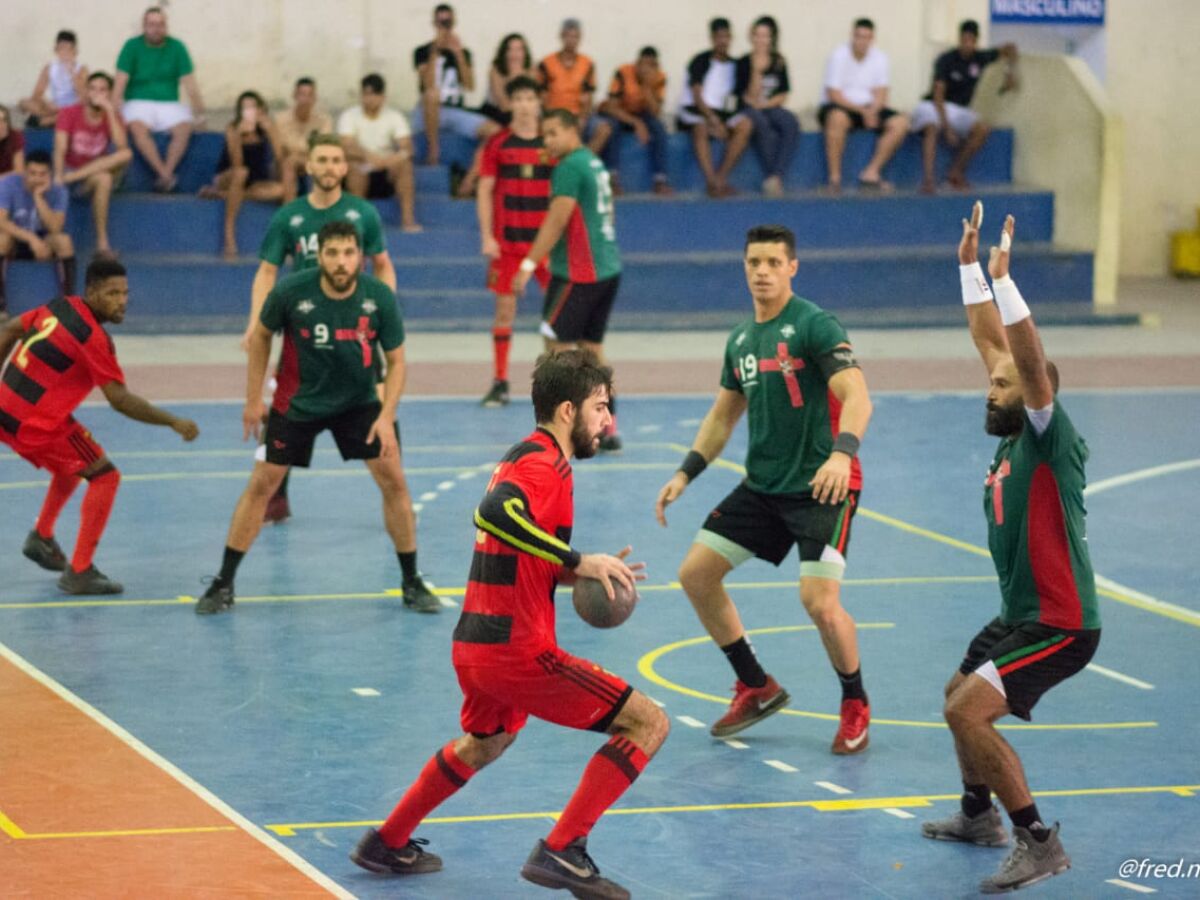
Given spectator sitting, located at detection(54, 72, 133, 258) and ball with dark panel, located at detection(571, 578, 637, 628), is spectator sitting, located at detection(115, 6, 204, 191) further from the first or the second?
ball with dark panel, located at detection(571, 578, 637, 628)

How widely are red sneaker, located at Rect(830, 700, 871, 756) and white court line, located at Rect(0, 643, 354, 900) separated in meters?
2.48

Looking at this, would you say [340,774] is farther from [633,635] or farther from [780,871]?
[633,635]

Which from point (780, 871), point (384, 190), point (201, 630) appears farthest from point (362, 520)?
point (384, 190)

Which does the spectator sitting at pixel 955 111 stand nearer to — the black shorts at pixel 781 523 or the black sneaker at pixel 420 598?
the black sneaker at pixel 420 598

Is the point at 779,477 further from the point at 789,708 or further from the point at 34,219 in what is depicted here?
the point at 34,219

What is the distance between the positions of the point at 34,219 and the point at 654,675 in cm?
1429

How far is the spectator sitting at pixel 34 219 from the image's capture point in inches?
862

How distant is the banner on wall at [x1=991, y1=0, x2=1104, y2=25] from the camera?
1105 inches

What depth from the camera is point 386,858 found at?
7129 mm

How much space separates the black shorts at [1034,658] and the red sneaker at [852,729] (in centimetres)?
146

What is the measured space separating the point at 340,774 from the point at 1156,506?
748cm

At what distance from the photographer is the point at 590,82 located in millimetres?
24469

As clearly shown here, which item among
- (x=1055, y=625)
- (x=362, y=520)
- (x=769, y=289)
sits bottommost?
(x=362, y=520)

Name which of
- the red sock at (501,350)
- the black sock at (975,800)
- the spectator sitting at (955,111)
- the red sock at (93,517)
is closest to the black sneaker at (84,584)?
the red sock at (93,517)
